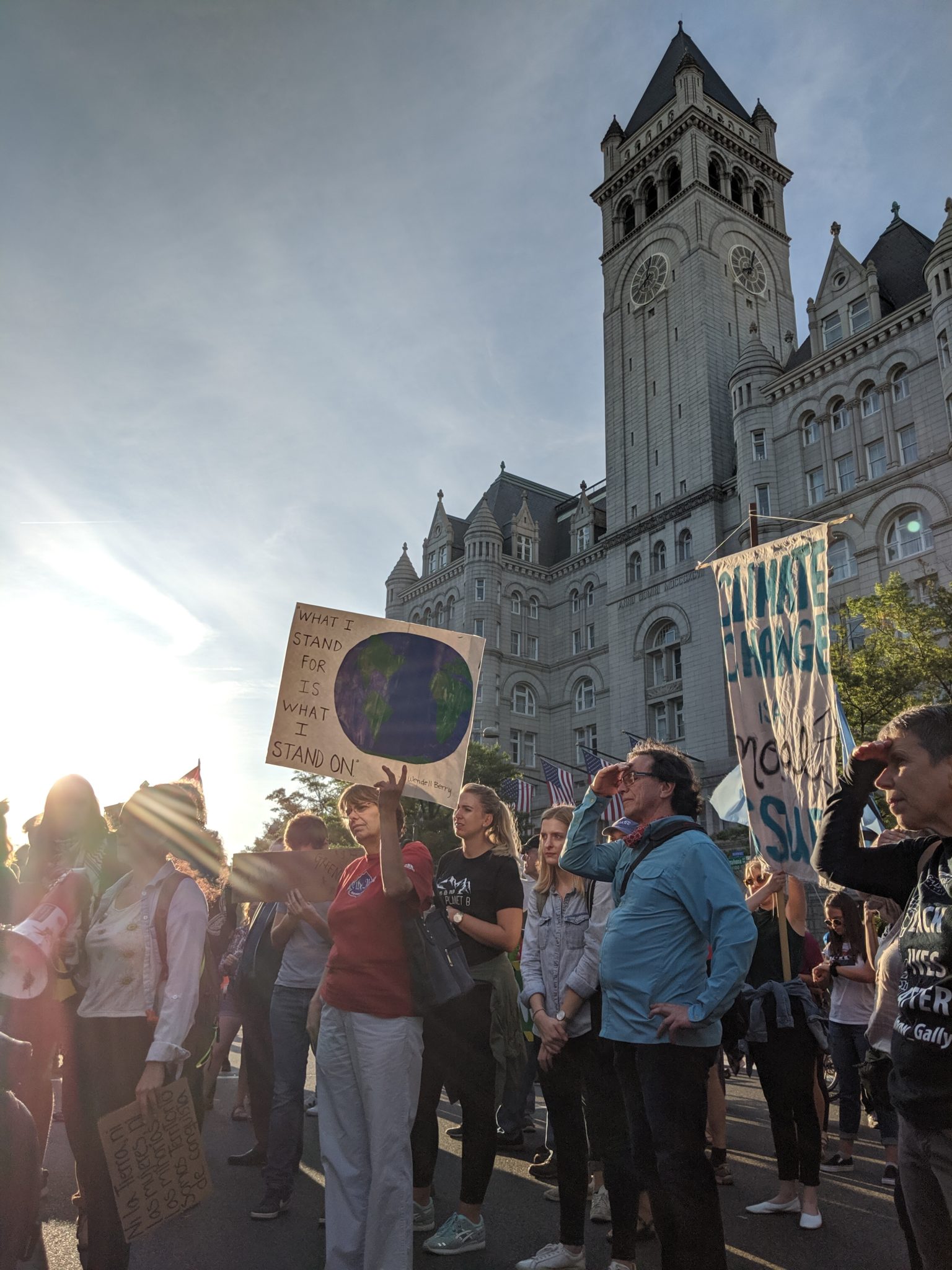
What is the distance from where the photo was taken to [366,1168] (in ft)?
13.0

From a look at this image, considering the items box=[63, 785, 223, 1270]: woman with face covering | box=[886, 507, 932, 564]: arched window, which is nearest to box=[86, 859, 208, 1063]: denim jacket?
box=[63, 785, 223, 1270]: woman with face covering

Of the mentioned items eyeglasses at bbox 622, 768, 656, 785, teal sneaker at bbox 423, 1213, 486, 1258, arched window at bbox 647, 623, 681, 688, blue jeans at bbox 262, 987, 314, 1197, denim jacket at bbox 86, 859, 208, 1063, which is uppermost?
arched window at bbox 647, 623, 681, 688

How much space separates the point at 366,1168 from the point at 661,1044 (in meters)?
1.52

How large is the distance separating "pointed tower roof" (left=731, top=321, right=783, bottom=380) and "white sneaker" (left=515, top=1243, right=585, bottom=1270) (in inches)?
1511

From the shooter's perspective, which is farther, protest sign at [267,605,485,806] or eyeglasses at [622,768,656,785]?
protest sign at [267,605,485,806]

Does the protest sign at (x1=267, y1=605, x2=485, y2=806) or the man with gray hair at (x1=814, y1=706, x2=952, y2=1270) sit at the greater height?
the protest sign at (x1=267, y1=605, x2=485, y2=806)

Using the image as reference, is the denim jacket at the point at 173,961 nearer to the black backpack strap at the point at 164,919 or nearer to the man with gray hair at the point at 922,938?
the black backpack strap at the point at 164,919

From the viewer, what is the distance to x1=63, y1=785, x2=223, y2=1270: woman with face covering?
12.3ft

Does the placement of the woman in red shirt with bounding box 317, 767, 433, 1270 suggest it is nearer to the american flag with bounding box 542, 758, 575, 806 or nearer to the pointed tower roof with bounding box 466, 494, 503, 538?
the american flag with bounding box 542, 758, 575, 806

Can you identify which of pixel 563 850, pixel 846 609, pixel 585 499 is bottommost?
pixel 563 850

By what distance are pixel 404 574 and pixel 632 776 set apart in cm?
5820

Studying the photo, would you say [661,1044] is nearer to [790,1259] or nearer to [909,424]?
[790,1259]

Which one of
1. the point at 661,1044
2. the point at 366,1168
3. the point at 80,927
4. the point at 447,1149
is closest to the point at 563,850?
the point at 661,1044

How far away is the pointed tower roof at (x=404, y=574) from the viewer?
202ft
